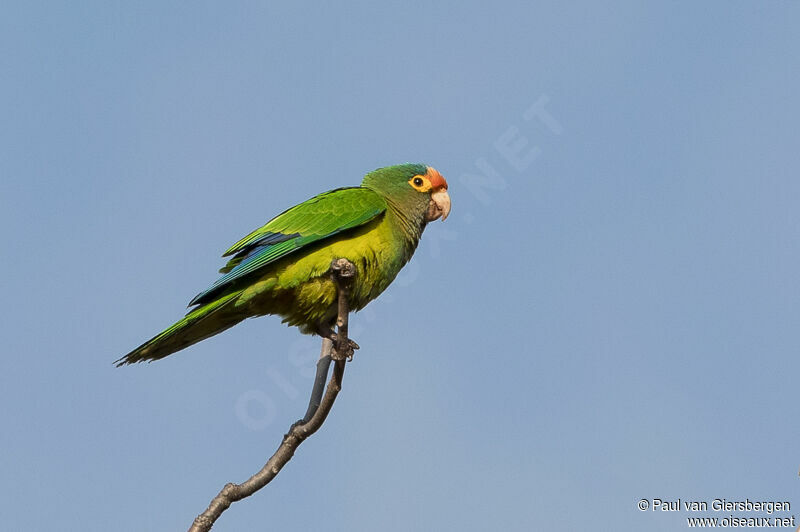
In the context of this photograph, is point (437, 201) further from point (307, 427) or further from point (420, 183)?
point (307, 427)

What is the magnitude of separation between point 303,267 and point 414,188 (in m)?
1.82

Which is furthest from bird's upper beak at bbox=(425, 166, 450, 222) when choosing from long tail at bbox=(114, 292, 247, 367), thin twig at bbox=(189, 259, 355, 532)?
thin twig at bbox=(189, 259, 355, 532)

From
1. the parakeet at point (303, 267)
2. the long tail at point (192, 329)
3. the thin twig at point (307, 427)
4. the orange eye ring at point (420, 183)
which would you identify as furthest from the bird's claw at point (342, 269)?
the orange eye ring at point (420, 183)

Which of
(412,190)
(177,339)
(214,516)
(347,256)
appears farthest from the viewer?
(412,190)

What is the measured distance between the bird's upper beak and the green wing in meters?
0.95

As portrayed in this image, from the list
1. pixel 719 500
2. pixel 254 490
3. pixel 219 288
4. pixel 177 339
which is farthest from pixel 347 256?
pixel 719 500

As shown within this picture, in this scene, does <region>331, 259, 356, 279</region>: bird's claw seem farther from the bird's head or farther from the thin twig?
the bird's head

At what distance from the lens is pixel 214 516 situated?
4969 millimetres

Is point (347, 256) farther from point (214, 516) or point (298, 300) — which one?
point (214, 516)

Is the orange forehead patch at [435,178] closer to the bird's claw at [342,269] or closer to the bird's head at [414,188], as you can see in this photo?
the bird's head at [414,188]

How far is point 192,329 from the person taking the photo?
6.55 metres

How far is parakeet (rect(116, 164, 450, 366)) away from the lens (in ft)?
21.8

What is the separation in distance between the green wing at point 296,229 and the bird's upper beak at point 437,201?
0.95m

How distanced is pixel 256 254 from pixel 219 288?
432 millimetres
